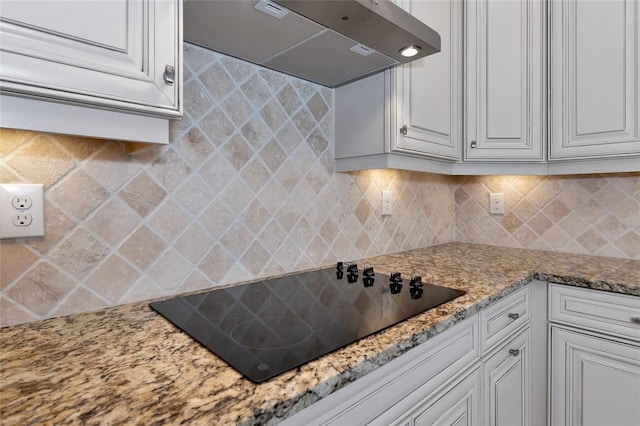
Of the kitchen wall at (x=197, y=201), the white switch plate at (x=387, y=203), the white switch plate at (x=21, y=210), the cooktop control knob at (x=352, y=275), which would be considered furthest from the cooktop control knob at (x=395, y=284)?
the white switch plate at (x=21, y=210)

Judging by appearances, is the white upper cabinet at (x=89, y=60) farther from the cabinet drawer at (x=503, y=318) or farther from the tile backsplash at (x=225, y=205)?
the cabinet drawer at (x=503, y=318)

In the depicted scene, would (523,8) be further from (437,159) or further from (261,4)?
(261,4)

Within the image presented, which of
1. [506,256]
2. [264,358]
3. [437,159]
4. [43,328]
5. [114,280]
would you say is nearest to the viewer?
[264,358]

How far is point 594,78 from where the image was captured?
137 cm

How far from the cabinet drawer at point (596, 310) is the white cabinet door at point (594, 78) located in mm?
565

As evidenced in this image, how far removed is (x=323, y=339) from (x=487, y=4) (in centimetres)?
165

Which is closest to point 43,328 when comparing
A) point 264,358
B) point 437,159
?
point 264,358

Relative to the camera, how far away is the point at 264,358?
0.62m

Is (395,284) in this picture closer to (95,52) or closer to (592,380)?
(592,380)

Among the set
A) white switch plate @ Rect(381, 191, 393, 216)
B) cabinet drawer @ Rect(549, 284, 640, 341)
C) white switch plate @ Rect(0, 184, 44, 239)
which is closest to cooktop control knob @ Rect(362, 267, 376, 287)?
white switch plate @ Rect(381, 191, 393, 216)

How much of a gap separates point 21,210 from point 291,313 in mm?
654

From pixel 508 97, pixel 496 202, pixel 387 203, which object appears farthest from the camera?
pixel 496 202

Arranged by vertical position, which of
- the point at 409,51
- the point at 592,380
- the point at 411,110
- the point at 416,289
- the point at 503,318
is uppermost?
the point at 409,51

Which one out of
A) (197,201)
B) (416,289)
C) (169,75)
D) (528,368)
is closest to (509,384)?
(528,368)
